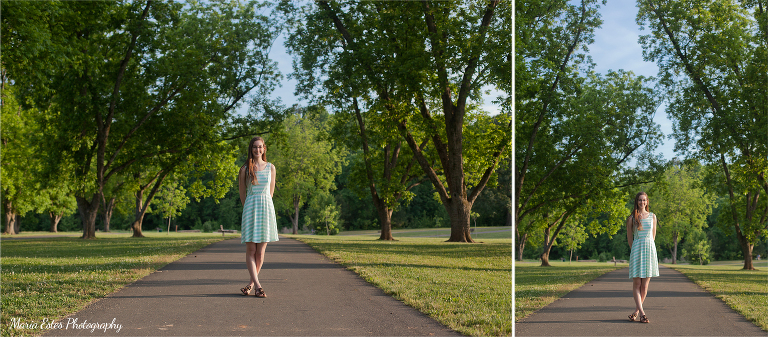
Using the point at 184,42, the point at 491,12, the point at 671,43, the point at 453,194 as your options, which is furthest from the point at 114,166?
the point at 671,43

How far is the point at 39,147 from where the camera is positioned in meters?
22.7

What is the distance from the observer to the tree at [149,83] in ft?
66.3

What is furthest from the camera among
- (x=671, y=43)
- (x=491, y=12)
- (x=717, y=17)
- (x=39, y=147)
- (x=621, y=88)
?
(x=39, y=147)

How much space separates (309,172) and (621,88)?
138 ft

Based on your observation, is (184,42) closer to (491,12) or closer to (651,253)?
(491,12)

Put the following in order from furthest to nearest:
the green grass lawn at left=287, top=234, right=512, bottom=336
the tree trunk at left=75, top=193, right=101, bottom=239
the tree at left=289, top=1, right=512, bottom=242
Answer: the tree trunk at left=75, top=193, right=101, bottom=239 < the tree at left=289, top=1, right=512, bottom=242 < the green grass lawn at left=287, top=234, right=512, bottom=336

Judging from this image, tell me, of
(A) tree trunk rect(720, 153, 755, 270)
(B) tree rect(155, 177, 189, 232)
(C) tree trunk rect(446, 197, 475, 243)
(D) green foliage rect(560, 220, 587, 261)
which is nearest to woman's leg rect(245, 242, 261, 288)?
(A) tree trunk rect(720, 153, 755, 270)

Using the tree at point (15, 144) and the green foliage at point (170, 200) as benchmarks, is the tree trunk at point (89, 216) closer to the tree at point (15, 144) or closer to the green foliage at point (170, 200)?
the tree at point (15, 144)

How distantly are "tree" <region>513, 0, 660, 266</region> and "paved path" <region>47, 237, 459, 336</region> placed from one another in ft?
7.93

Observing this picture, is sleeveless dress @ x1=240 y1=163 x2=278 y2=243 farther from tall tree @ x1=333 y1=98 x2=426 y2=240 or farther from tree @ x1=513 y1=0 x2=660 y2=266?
tall tree @ x1=333 y1=98 x2=426 y2=240

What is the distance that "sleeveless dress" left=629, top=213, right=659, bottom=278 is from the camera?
5406 mm

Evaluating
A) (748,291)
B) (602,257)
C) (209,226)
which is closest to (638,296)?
(748,291)

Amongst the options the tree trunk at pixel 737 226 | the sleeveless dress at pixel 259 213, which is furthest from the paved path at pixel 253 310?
the tree trunk at pixel 737 226

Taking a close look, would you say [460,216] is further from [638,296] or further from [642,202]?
[642,202]
